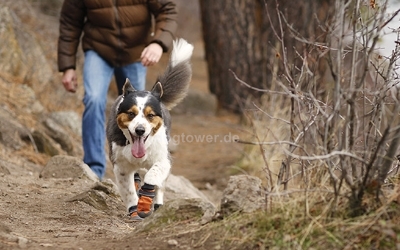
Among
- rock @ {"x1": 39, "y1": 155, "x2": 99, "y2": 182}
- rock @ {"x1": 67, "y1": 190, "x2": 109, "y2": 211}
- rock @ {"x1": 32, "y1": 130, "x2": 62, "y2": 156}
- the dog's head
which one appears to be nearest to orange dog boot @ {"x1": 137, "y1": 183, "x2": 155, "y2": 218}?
the dog's head

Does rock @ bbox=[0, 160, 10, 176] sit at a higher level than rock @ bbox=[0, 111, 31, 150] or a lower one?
higher

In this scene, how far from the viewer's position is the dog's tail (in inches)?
236

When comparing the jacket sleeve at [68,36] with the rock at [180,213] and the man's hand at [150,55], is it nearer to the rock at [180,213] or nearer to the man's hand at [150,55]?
the man's hand at [150,55]

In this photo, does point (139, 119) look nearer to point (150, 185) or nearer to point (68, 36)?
point (150, 185)

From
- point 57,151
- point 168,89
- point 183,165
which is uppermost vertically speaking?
point 168,89

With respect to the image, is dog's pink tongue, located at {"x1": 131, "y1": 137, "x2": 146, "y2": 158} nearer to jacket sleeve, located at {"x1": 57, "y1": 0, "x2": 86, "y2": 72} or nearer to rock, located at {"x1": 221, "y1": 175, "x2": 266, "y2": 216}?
rock, located at {"x1": 221, "y1": 175, "x2": 266, "y2": 216}

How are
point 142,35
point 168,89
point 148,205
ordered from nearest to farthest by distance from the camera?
point 148,205, point 168,89, point 142,35

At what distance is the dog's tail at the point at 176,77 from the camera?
600cm

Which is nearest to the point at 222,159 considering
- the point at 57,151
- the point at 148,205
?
the point at 57,151

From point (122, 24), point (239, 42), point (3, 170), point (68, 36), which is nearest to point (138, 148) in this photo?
point (3, 170)

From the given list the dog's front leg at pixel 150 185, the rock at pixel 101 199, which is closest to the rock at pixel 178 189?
the rock at pixel 101 199

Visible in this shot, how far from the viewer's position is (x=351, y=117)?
3.69m

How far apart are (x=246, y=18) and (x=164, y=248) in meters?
9.71

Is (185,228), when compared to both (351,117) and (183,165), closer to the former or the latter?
(351,117)
